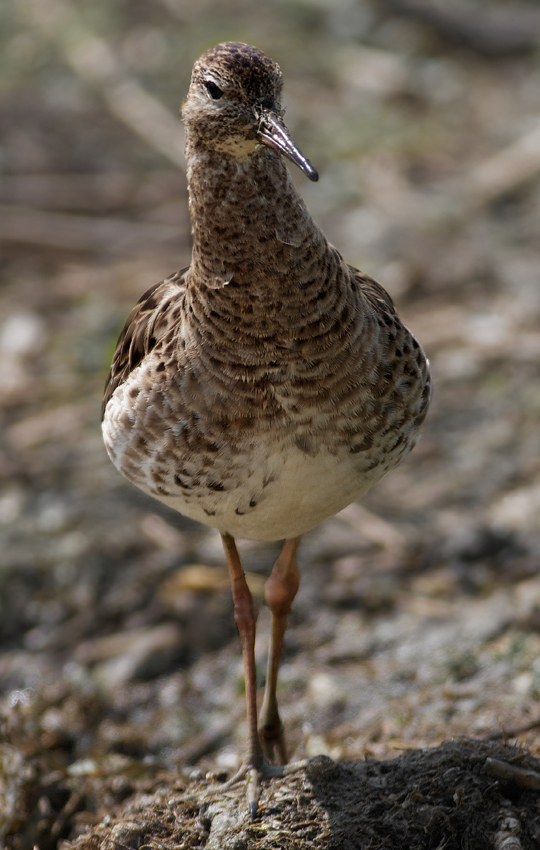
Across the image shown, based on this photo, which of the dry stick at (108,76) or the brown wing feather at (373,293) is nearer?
the brown wing feather at (373,293)

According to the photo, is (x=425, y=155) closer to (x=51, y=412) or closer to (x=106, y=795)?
(x=51, y=412)

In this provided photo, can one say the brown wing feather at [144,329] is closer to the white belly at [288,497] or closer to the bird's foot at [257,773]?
the white belly at [288,497]

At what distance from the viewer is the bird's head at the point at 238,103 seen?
10.5ft

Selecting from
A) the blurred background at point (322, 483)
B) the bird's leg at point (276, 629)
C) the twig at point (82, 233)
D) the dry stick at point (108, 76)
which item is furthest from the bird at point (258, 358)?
the dry stick at point (108, 76)

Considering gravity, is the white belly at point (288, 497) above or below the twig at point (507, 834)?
above

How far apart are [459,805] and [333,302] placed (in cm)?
189

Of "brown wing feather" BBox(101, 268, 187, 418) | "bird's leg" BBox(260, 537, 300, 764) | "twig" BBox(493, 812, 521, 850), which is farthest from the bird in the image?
"twig" BBox(493, 812, 521, 850)

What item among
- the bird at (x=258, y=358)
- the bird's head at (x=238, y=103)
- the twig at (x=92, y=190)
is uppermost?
the twig at (x=92, y=190)

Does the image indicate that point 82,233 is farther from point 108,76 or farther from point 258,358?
point 258,358

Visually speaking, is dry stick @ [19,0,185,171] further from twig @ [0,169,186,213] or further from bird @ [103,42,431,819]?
bird @ [103,42,431,819]

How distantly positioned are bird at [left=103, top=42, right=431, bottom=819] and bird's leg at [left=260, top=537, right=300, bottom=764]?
0.63 metres

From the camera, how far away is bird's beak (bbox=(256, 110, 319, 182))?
121 inches

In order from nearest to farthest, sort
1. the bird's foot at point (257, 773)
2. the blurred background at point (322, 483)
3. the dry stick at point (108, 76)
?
the bird's foot at point (257, 773)
the blurred background at point (322, 483)
the dry stick at point (108, 76)

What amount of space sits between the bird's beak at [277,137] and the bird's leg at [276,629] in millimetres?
1873
